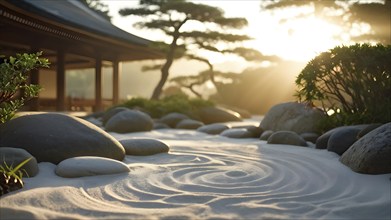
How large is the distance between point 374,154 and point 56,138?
3334 mm

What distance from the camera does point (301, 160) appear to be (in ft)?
16.1

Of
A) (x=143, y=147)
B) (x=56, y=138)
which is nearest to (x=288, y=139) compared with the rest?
(x=143, y=147)

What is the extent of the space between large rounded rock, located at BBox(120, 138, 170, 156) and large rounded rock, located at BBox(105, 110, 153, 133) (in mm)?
3923

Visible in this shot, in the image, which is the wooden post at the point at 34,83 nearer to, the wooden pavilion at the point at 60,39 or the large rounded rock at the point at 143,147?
the wooden pavilion at the point at 60,39

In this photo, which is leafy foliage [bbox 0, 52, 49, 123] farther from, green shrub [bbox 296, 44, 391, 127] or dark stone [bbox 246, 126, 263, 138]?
dark stone [bbox 246, 126, 263, 138]

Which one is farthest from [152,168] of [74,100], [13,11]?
[74,100]

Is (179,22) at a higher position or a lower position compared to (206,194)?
higher

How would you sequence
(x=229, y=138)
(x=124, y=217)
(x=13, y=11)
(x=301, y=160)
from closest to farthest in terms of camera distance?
1. (x=124, y=217)
2. (x=301, y=160)
3. (x=13, y=11)
4. (x=229, y=138)

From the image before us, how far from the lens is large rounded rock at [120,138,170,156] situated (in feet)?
17.5

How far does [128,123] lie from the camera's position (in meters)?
9.45

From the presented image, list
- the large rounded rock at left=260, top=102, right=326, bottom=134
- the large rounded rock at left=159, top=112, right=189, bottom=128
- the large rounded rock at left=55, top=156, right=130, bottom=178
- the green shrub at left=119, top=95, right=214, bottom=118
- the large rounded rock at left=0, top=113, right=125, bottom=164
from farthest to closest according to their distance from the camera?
the green shrub at left=119, top=95, right=214, bottom=118 → the large rounded rock at left=159, top=112, right=189, bottom=128 → the large rounded rock at left=260, top=102, right=326, bottom=134 → the large rounded rock at left=0, top=113, right=125, bottom=164 → the large rounded rock at left=55, top=156, right=130, bottom=178

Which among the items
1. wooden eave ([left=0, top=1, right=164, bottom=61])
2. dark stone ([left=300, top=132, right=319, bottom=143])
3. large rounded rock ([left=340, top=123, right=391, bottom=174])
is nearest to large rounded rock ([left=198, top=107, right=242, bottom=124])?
wooden eave ([left=0, top=1, right=164, bottom=61])

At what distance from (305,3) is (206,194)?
732 inches

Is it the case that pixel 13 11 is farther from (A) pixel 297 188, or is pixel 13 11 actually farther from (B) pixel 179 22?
(B) pixel 179 22
